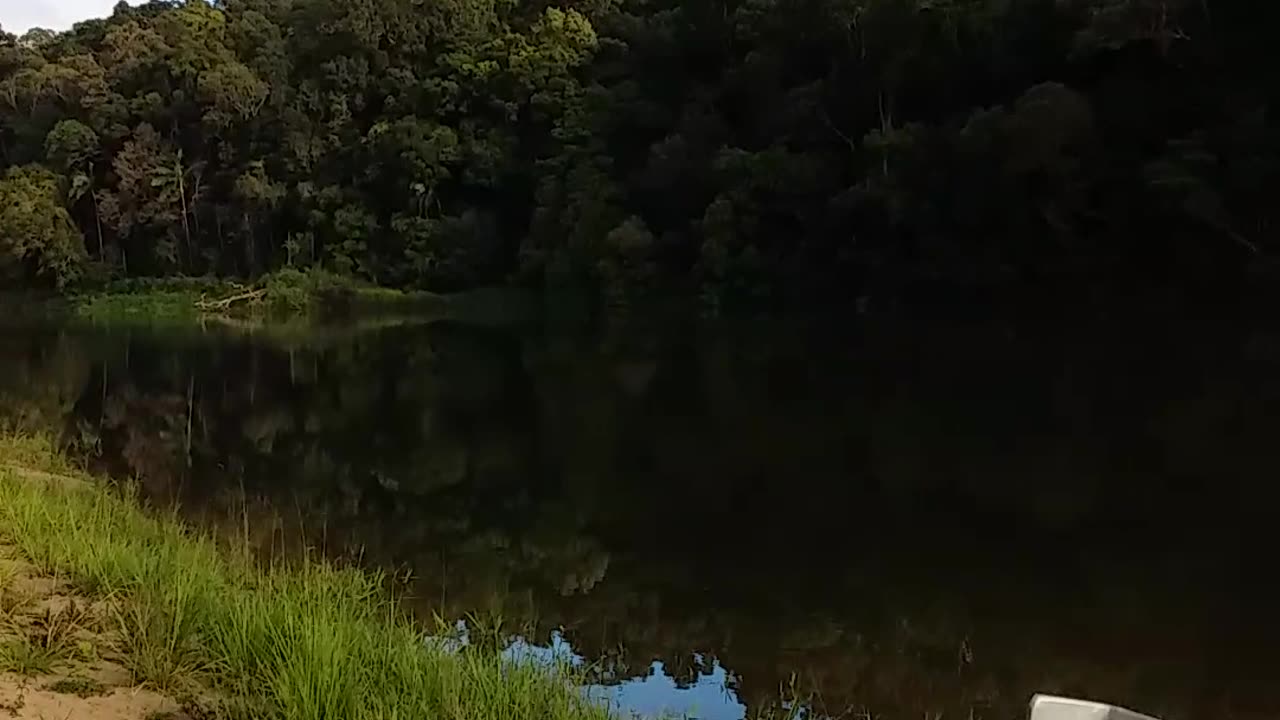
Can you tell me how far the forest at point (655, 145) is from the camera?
22688mm

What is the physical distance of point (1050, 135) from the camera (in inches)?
885

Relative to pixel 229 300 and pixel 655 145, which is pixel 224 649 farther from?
pixel 229 300

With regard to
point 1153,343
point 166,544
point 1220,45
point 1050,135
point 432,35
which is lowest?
point 1153,343

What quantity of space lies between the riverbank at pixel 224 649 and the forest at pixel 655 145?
19.7m

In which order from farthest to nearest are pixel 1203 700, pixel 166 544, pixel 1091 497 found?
pixel 1091 497 < pixel 166 544 < pixel 1203 700

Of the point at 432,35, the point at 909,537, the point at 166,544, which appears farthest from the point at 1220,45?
the point at 432,35

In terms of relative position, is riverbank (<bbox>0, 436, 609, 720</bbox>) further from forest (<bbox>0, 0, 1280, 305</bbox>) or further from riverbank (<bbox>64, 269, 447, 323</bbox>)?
riverbank (<bbox>64, 269, 447, 323</bbox>)

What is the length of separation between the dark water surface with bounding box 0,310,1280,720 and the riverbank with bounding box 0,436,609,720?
4.31 ft

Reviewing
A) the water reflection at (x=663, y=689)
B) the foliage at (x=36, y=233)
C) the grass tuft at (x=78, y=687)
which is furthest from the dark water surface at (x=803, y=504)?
the foliage at (x=36, y=233)

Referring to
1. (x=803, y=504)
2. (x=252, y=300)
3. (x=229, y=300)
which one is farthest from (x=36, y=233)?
(x=803, y=504)

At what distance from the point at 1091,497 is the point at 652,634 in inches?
179

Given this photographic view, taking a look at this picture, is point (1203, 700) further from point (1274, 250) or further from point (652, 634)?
point (1274, 250)

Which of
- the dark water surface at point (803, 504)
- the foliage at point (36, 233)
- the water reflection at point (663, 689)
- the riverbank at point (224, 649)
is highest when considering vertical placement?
the foliage at point (36, 233)

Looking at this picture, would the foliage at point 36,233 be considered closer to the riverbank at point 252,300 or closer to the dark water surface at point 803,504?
the riverbank at point 252,300
